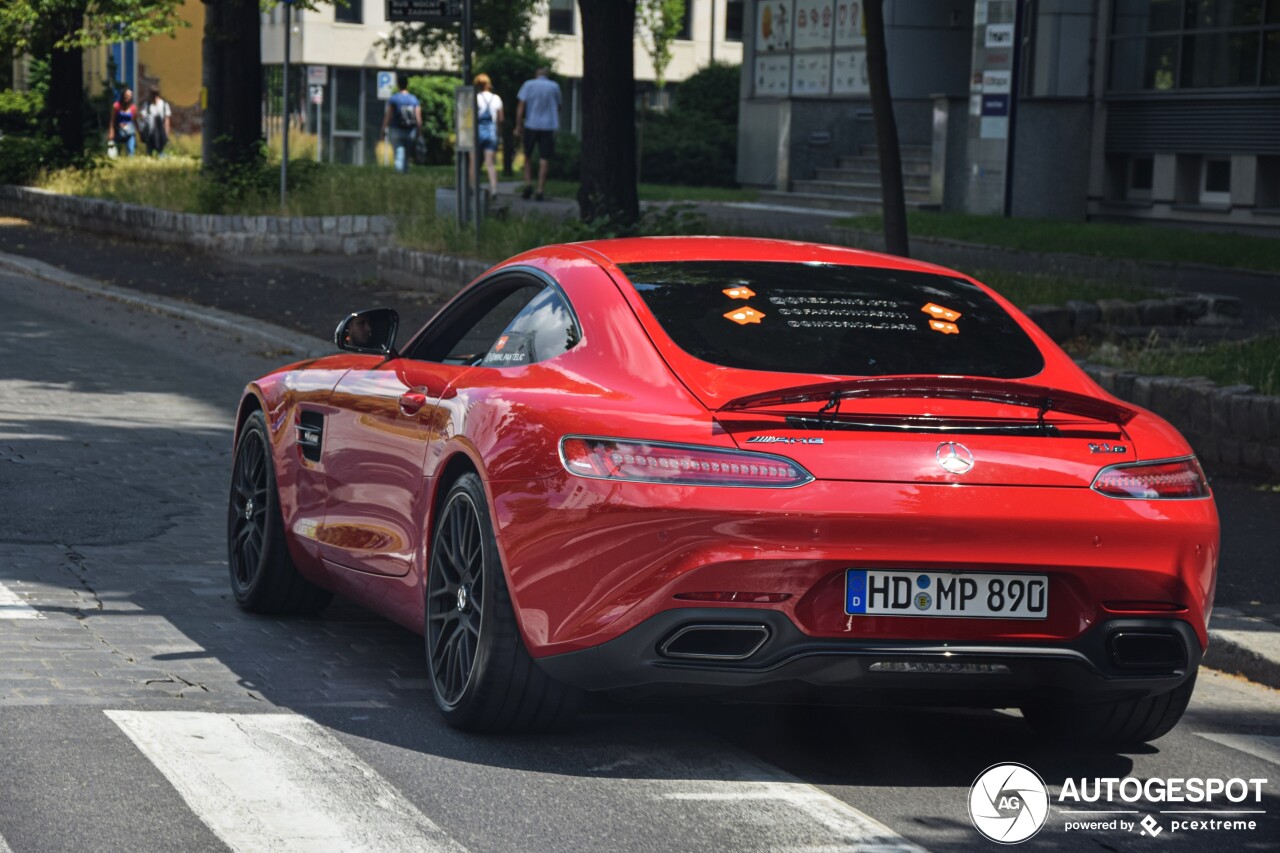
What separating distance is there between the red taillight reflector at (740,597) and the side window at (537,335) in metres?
1.01

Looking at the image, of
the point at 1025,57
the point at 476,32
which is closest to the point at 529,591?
the point at 1025,57

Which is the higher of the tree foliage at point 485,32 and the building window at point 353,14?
the building window at point 353,14

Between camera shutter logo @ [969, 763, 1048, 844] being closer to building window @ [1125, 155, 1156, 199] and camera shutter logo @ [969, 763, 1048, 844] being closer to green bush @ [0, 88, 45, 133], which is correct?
building window @ [1125, 155, 1156, 199]

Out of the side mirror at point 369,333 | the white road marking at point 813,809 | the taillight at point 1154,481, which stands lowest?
the white road marking at point 813,809

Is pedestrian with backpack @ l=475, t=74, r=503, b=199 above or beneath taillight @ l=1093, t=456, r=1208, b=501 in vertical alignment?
above

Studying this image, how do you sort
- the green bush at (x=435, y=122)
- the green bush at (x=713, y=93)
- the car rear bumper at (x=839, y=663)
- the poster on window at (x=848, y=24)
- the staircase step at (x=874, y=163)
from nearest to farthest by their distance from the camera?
the car rear bumper at (x=839, y=663)
the staircase step at (x=874, y=163)
the poster on window at (x=848, y=24)
the green bush at (x=713, y=93)
the green bush at (x=435, y=122)

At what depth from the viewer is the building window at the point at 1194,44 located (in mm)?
27734

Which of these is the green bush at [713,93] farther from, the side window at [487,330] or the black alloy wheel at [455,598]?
the black alloy wheel at [455,598]

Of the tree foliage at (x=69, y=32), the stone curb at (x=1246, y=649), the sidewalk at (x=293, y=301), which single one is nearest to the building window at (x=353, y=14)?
the tree foliage at (x=69, y=32)

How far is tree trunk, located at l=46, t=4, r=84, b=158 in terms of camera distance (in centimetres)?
3412

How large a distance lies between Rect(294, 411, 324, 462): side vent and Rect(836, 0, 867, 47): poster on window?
1122 inches

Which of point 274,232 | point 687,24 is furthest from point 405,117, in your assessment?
point 687,24

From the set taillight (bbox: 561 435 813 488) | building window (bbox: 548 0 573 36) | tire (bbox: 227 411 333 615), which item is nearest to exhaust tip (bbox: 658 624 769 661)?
taillight (bbox: 561 435 813 488)

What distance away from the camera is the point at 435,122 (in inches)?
2237
